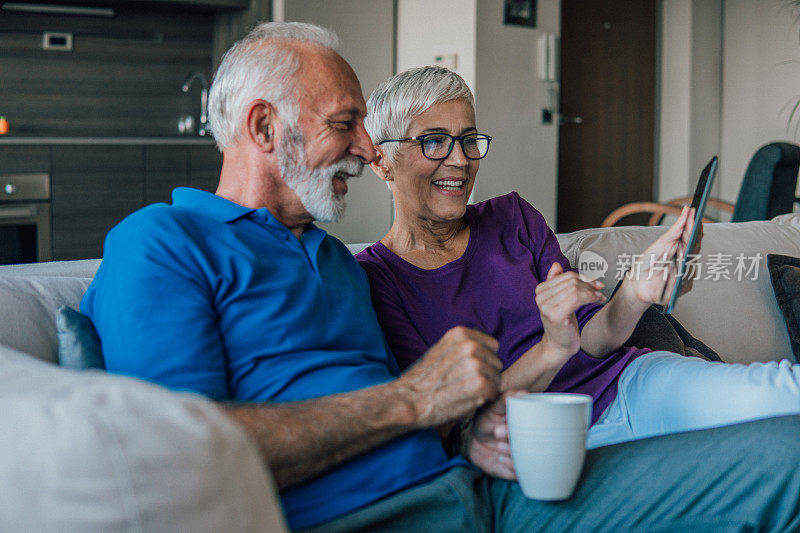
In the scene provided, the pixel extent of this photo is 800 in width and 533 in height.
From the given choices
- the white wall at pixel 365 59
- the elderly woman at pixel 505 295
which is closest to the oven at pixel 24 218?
the white wall at pixel 365 59

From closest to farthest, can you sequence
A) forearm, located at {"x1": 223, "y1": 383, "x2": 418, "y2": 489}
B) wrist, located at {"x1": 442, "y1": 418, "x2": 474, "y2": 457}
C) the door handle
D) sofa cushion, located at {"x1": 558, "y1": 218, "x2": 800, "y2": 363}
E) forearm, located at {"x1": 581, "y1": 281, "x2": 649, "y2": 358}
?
forearm, located at {"x1": 223, "y1": 383, "x2": 418, "y2": 489}
wrist, located at {"x1": 442, "y1": 418, "x2": 474, "y2": 457}
forearm, located at {"x1": 581, "y1": 281, "x2": 649, "y2": 358}
sofa cushion, located at {"x1": 558, "y1": 218, "x2": 800, "y2": 363}
the door handle

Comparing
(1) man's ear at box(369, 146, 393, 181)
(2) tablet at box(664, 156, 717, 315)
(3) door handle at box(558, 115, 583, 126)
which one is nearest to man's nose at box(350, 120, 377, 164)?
(1) man's ear at box(369, 146, 393, 181)

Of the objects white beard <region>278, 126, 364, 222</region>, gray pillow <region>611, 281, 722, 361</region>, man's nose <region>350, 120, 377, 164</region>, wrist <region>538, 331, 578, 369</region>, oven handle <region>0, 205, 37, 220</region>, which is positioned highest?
man's nose <region>350, 120, 377, 164</region>

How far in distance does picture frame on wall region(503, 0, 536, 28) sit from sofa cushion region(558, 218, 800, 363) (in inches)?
122

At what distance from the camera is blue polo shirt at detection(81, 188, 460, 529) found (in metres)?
1.05

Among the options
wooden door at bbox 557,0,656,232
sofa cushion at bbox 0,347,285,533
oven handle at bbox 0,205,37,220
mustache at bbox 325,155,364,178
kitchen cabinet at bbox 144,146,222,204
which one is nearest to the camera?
sofa cushion at bbox 0,347,285,533

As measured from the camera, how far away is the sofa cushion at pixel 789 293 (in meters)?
2.15

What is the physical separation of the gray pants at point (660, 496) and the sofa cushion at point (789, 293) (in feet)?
3.79

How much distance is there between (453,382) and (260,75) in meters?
0.65

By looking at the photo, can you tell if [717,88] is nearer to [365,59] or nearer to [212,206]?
[365,59]

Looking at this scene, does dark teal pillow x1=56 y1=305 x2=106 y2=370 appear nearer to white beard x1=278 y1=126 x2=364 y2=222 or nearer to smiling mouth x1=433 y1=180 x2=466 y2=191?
white beard x1=278 y1=126 x2=364 y2=222

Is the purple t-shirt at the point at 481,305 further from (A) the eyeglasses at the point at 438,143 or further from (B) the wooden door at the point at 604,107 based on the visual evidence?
(B) the wooden door at the point at 604,107

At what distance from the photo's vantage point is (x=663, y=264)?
1.46 metres

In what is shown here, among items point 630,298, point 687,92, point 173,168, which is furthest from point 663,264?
point 687,92
